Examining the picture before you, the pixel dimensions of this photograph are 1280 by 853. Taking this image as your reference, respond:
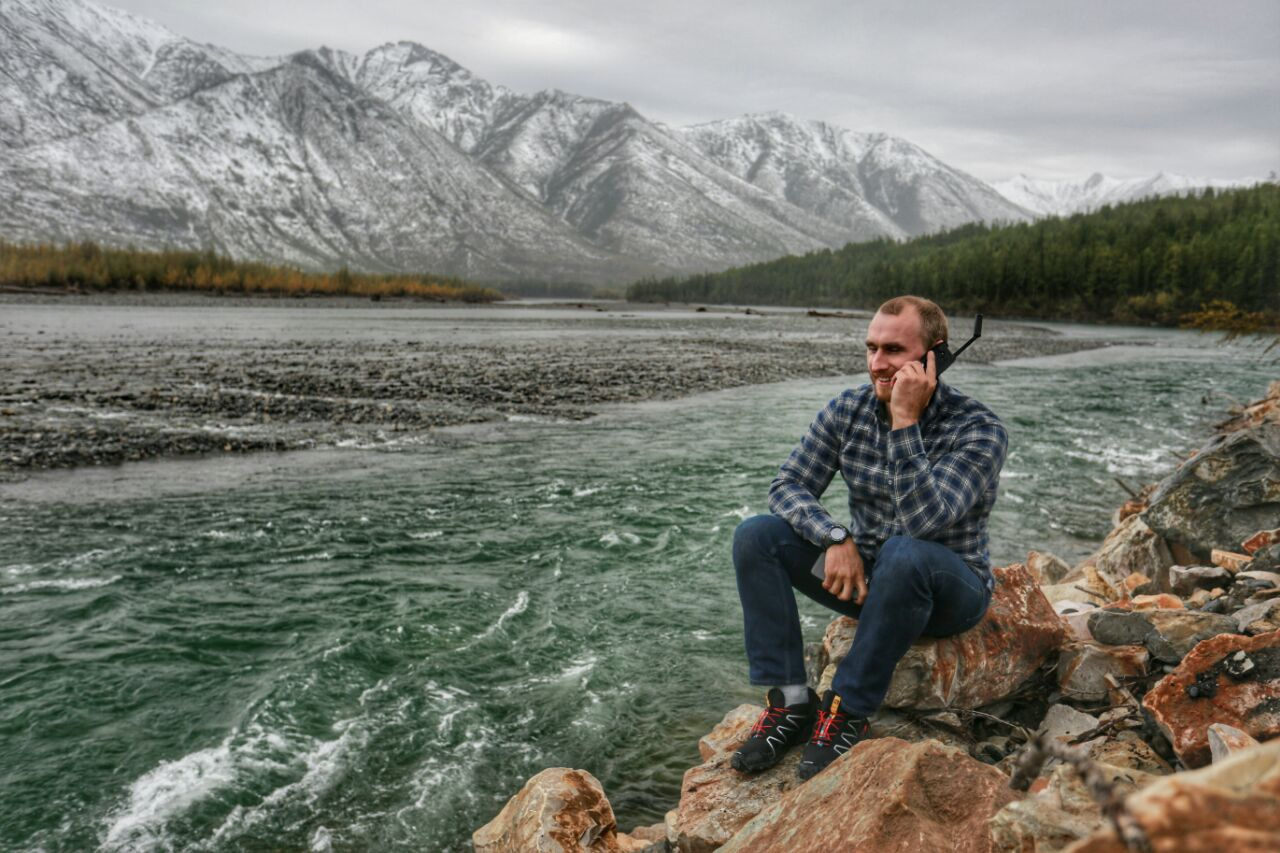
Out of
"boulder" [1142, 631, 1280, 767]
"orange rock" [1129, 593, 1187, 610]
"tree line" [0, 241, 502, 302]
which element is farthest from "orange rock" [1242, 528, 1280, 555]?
"tree line" [0, 241, 502, 302]

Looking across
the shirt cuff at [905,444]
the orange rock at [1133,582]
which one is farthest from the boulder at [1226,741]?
the orange rock at [1133,582]

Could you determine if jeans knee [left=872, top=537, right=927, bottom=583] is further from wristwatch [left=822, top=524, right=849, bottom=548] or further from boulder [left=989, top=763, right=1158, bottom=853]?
boulder [left=989, top=763, right=1158, bottom=853]

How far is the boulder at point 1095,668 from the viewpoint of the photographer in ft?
17.5

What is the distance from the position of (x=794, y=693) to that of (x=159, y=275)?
141 m

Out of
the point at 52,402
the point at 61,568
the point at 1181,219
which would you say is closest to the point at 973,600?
the point at 61,568

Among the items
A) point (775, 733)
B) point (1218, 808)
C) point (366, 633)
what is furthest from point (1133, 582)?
point (366, 633)

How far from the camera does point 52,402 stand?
22.5 metres

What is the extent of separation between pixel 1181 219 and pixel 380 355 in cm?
14996

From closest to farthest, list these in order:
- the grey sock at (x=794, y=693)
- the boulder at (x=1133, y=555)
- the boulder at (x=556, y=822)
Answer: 1. the boulder at (x=556, y=822)
2. the grey sock at (x=794, y=693)
3. the boulder at (x=1133, y=555)

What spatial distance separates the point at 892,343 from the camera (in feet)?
16.9

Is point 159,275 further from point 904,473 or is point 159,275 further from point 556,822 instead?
point 904,473

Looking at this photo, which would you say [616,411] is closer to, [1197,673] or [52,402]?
[52,402]

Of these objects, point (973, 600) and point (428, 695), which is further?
point (428, 695)

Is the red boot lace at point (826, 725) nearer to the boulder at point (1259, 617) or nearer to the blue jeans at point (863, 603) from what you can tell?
the blue jeans at point (863, 603)
